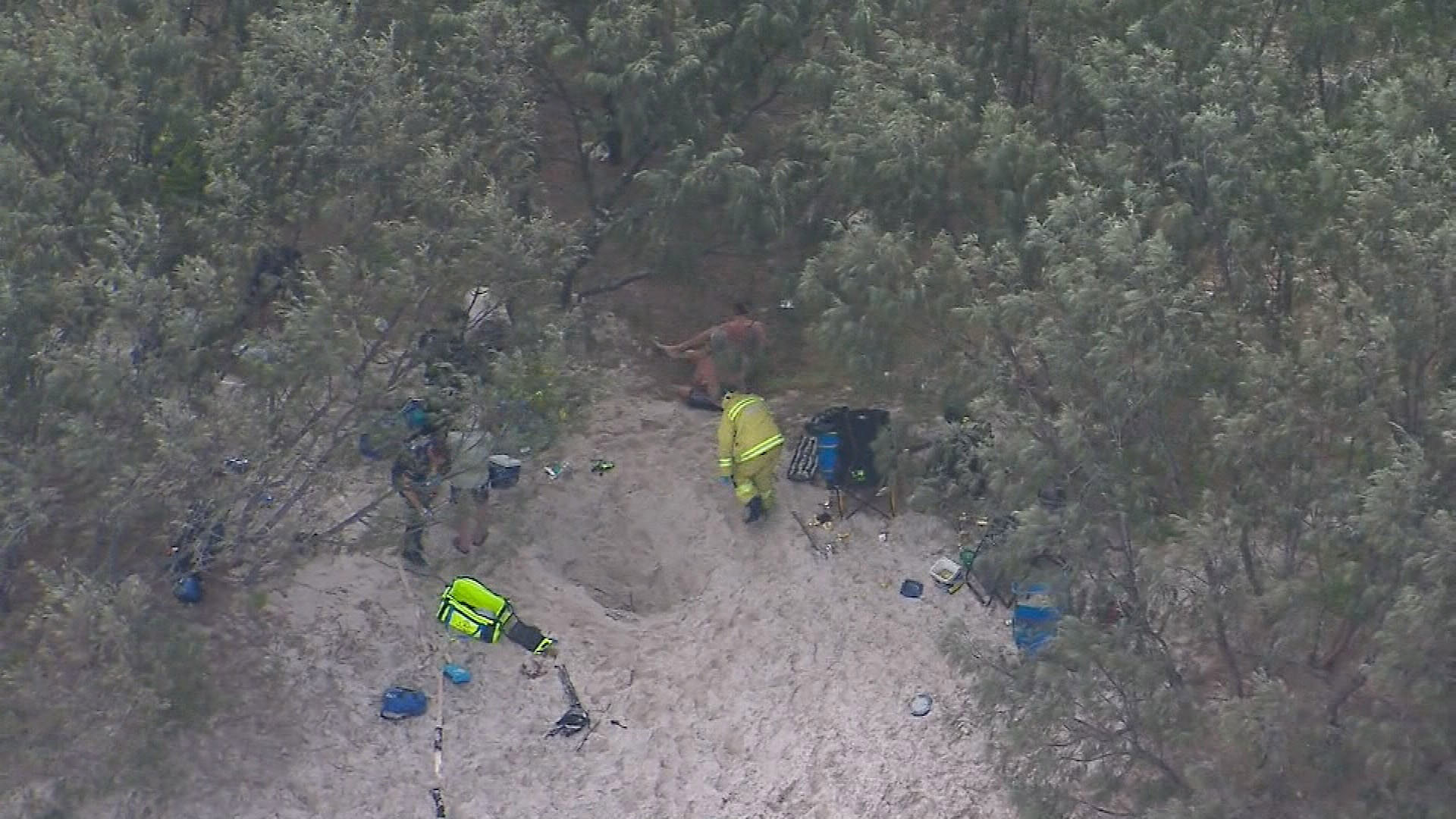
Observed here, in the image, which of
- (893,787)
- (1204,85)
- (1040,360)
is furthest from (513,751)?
(1204,85)

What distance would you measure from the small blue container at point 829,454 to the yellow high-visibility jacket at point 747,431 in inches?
13.1

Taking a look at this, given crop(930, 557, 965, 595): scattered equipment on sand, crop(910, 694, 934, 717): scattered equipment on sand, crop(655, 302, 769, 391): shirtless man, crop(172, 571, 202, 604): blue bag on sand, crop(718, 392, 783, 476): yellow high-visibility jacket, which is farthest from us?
crop(655, 302, 769, 391): shirtless man

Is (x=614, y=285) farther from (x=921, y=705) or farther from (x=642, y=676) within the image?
(x=921, y=705)

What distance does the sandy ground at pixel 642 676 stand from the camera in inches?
461

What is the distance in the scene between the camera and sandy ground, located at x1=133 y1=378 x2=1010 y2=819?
11.7m

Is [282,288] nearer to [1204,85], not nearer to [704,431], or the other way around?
[704,431]

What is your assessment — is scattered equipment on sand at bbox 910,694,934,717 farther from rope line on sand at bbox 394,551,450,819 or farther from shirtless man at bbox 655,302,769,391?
shirtless man at bbox 655,302,769,391

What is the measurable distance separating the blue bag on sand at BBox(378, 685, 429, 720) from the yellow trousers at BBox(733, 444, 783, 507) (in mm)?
2867

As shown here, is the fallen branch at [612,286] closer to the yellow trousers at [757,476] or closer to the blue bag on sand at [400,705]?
the yellow trousers at [757,476]

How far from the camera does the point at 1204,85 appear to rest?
40.1 feet

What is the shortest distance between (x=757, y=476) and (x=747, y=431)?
0.38 meters

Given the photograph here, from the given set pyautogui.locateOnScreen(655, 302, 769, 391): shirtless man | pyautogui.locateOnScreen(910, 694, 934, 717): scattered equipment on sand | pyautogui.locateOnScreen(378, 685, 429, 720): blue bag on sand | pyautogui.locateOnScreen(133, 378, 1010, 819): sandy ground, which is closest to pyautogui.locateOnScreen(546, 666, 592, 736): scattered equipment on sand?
pyautogui.locateOnScreen(133, 378, 1010, 819): sandy ground

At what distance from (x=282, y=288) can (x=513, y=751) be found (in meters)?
3.53

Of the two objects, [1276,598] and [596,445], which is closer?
[1276,598]
